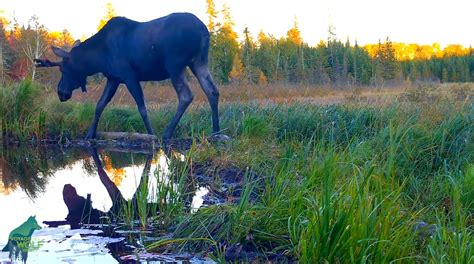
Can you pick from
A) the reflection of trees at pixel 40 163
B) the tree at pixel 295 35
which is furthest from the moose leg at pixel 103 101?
the tree at pixel 295 35

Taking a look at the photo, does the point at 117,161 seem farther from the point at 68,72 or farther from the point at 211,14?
the point at 211,14

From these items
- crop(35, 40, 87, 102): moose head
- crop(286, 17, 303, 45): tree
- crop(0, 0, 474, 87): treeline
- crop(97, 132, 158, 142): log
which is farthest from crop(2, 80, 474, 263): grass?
crop(286, 17, 303, 45): tree

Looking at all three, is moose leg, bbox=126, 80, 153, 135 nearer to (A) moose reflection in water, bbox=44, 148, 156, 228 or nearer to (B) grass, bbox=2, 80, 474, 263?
(B) grass, bbox=2, 80, 474, 263

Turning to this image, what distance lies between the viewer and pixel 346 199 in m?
3.40

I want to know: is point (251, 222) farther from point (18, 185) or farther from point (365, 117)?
point (365, 117)

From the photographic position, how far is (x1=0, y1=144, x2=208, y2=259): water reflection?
4.52 meters

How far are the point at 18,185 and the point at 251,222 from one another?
3.44 m

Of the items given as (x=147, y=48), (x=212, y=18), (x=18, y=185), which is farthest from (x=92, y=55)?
(x=212, y=18)

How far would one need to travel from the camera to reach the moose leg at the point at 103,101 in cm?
930

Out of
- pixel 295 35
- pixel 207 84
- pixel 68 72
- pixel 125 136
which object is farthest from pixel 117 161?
pixel 295 35

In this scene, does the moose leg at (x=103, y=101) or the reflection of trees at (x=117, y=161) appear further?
the moose leg at (x=103, y=101)

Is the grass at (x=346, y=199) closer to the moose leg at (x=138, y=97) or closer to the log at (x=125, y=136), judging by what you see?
the moose leg at (x=138, y=97)

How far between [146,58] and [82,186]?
10.3 feet

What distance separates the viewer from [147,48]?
8.70 metres
